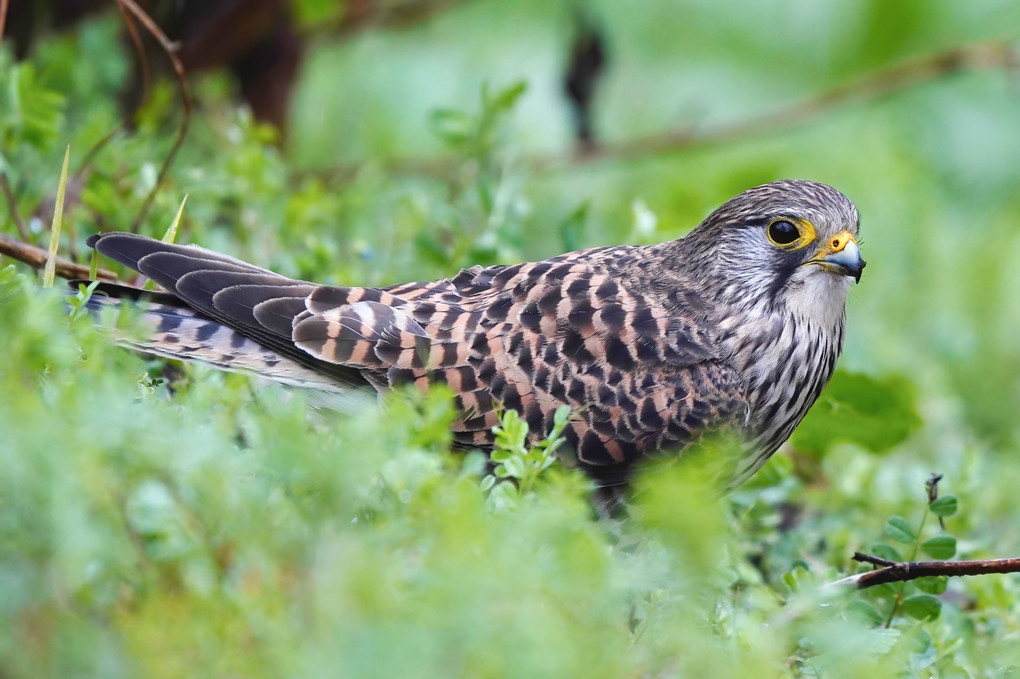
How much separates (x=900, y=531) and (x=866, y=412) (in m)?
0.96

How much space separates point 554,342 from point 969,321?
3.38m

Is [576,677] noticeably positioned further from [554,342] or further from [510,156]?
[510,156]

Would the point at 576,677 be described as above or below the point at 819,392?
above

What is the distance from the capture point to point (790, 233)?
3.21 metres

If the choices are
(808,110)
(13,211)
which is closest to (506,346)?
(13,211)

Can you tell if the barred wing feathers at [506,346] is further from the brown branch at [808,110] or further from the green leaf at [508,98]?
the brown branch at [808,110]

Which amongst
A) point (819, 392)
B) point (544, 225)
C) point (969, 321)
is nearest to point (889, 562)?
point (819, 392)

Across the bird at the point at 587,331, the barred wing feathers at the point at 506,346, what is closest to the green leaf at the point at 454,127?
the bird at the point at 587,331

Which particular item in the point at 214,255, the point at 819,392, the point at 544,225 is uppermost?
the point at 214,255

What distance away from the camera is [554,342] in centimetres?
302

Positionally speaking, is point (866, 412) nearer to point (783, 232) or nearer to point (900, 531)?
point (783, 232)

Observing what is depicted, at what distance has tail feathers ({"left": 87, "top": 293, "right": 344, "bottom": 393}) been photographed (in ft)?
9.28

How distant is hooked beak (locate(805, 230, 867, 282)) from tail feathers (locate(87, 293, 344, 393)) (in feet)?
4.61

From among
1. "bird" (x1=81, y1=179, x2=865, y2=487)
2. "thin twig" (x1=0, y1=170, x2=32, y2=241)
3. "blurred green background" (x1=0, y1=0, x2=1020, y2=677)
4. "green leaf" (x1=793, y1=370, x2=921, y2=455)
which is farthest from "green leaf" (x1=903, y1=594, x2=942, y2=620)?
"thin twig" (x1=0, y1=170, x2=32, y2=241)
